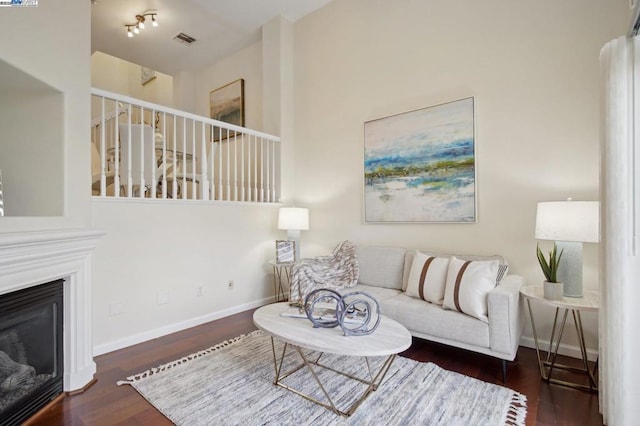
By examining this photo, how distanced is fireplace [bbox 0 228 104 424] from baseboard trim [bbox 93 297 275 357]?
48 centimetres

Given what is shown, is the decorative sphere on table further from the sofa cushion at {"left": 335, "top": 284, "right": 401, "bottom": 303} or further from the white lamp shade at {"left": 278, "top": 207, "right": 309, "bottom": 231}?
the white lamp shade at {"left": 278, "top": 207, "right": 309, "bottom": 231}

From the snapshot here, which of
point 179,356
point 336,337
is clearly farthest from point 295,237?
point 336,337

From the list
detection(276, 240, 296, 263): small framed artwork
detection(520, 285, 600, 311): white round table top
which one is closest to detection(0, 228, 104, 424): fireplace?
A: detection(276, 240, 296, 263): small framed artwork

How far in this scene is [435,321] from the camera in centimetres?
229

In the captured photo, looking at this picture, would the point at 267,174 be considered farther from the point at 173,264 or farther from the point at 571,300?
the point at 571,300

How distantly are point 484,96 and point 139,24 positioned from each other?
14.2 feet

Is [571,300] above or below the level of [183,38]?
below

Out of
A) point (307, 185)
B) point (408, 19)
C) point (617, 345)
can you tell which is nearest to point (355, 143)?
point (307, 185)

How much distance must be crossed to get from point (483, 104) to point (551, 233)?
1270mm

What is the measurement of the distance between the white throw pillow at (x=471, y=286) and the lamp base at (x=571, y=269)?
0.39 m

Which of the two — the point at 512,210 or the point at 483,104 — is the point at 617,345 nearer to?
the point at 512,210

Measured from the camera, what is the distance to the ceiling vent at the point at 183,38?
4613 mm

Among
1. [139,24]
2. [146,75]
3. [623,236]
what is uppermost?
[146,75]

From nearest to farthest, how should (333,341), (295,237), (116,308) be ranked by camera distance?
(333,341), (116,308), (295,237)
